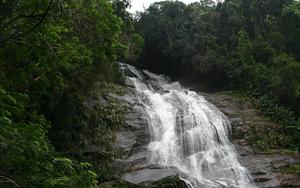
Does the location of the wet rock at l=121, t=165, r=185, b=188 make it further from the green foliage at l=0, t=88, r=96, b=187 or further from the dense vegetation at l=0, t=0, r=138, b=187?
the green foliage at l=0, t=88, r=96, b=187

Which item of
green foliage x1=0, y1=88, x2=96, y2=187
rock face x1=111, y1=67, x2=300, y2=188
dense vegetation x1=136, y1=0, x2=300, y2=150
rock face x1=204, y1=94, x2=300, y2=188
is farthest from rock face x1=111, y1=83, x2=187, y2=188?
green foliage x1=0, y1=88, x2=96, y2=187

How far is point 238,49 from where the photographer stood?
106ft

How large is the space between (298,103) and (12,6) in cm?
2277

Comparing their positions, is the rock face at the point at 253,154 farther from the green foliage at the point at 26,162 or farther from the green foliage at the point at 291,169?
the green foliage at the point at 26,162

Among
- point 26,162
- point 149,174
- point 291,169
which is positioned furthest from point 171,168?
point 26,162

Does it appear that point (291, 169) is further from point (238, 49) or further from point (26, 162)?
point (26, 162)

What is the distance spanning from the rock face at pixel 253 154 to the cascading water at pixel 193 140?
0.42 m

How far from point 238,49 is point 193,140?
39.1ft

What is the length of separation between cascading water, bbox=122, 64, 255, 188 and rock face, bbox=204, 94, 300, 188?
42 cm

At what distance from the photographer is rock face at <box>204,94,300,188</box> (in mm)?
19219

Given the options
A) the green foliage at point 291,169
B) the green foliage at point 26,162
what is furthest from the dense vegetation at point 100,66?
the green foliage at point 291,169

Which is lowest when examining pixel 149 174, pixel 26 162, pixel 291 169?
pixel 291 169

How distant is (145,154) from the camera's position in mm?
20797

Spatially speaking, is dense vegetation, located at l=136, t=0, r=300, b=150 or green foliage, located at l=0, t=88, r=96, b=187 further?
dense vegetation, located at l=136, t=0, r=300, b=150
